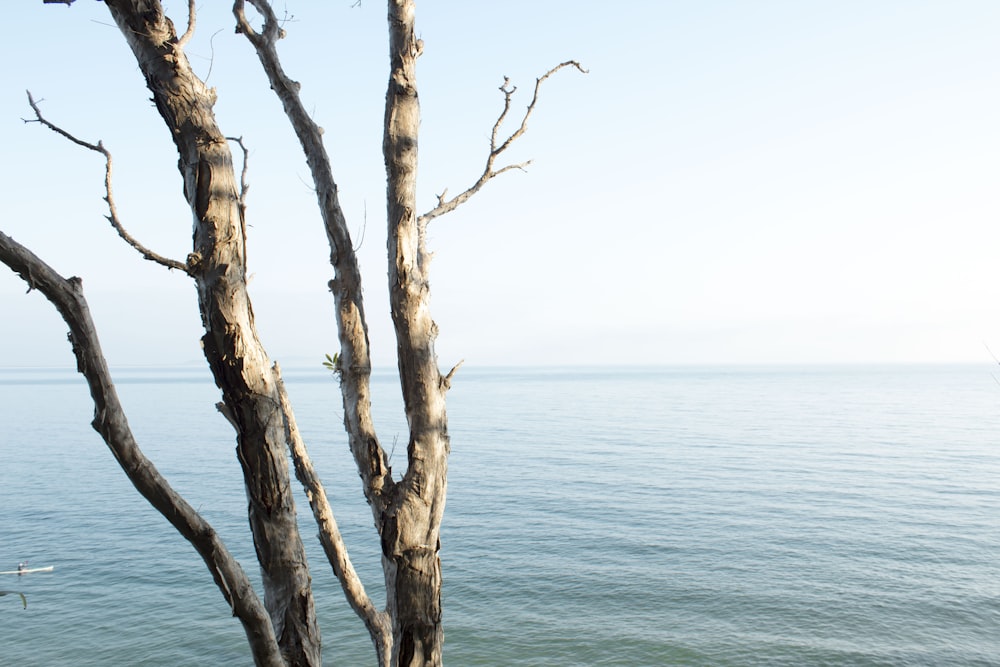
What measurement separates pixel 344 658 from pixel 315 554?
381 inches

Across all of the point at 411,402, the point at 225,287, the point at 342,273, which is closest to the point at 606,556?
the point at 411,402

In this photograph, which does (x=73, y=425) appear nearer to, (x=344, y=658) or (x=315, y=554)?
(x=315, y=554)

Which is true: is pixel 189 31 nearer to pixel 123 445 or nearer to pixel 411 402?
pixel 123 445

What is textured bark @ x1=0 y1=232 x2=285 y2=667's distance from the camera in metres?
2.22

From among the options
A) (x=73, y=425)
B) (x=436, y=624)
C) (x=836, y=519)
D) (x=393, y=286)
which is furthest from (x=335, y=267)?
(x=73, y=425)

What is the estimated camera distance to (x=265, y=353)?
2750mm

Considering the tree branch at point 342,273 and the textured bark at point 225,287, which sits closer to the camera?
the textured bark at point 225,287

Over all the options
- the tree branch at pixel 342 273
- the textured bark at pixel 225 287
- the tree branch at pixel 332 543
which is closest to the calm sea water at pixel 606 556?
the tree branch at pixel 332 543

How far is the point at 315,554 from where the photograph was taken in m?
28.3

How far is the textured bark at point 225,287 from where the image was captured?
2.65 m

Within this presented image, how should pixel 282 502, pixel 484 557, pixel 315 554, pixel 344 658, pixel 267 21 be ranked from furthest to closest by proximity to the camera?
1. pixel 315 554
2. pixel 484 557
3. pixel 344 658
4. pixel 267 21
5. pixel 282 502

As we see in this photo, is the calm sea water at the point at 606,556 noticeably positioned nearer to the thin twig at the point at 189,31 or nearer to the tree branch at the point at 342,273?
the tree branch at the point at 342,273

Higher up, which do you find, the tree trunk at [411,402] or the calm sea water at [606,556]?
the tree trunk at [411,402]

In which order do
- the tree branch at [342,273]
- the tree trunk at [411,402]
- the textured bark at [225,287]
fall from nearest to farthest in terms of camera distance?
the textured bark at [225,287] → the tree trunk at [411,402] → the tree branch at [342,273]
